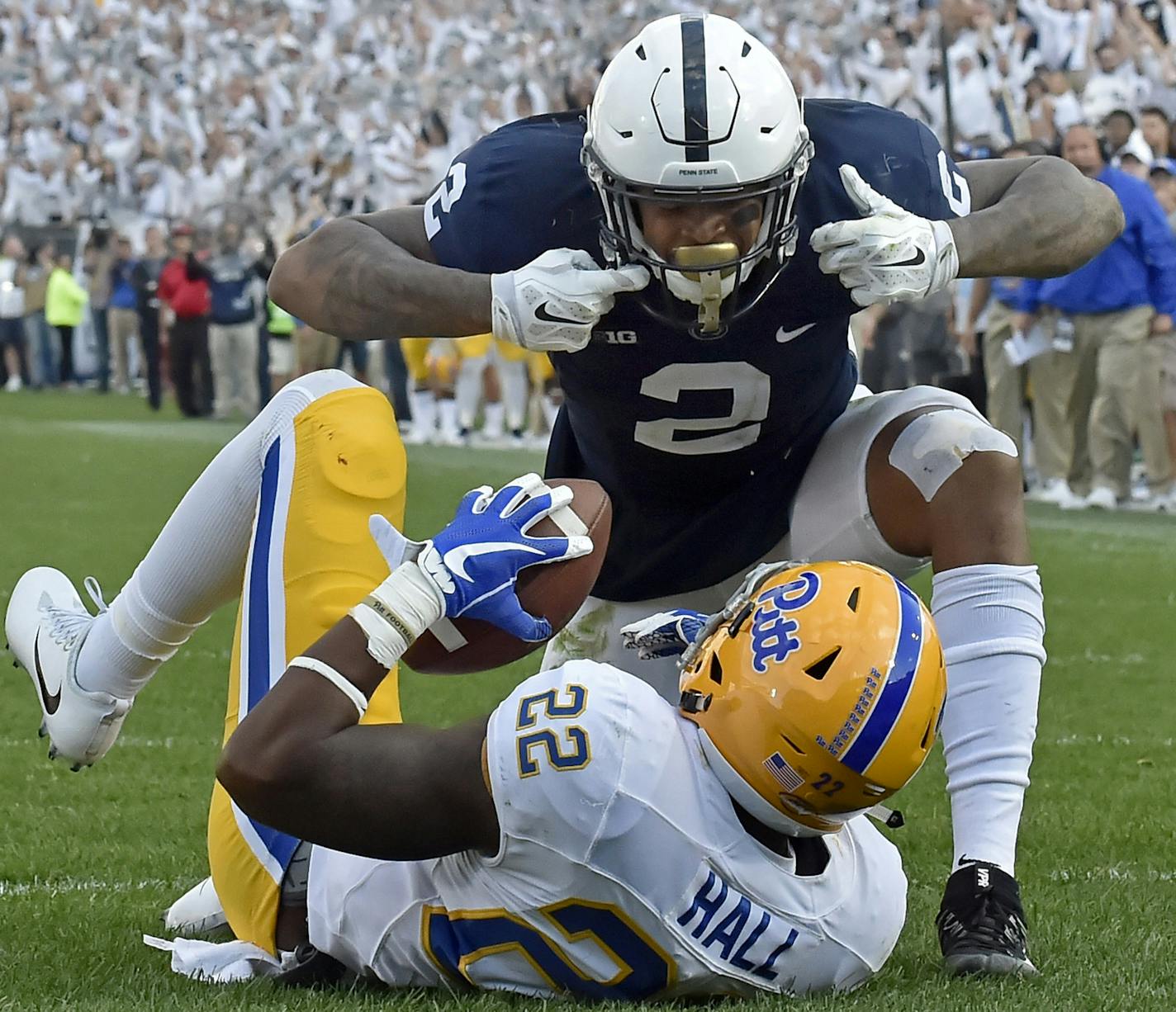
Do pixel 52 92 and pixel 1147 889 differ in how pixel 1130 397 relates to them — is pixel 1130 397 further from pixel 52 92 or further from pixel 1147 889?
pixel 52 92

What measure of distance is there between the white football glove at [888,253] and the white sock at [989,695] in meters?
0.48

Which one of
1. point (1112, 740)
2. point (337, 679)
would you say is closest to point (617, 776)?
point (337, 679)

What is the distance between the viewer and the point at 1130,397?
1028 cm

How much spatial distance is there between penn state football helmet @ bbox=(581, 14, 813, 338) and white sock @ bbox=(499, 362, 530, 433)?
→ 1189 cm

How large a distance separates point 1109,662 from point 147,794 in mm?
3367

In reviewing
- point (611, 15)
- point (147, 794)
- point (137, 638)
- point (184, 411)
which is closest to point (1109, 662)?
point (147, 794)

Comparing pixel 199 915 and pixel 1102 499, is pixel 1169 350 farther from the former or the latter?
pixel 199 915

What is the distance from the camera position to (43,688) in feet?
11.0

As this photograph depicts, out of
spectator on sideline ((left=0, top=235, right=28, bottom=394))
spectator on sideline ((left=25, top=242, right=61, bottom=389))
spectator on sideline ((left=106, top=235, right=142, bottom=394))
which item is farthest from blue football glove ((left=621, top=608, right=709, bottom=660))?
spectator on sideline ((left=0, top=235, right=28, bottom=394))

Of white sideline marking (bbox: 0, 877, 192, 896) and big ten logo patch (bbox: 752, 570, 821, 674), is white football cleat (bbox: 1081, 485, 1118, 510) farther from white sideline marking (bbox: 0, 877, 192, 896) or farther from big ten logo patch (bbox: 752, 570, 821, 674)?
big ten logo patch (bbox: 752, 570, 821, 674)

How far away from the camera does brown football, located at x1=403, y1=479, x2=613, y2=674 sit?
2543 mm

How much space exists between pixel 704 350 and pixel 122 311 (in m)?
19.1

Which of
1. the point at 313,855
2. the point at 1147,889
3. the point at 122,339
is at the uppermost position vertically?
the point at 313,855

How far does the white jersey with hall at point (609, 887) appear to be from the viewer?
2383 mm
